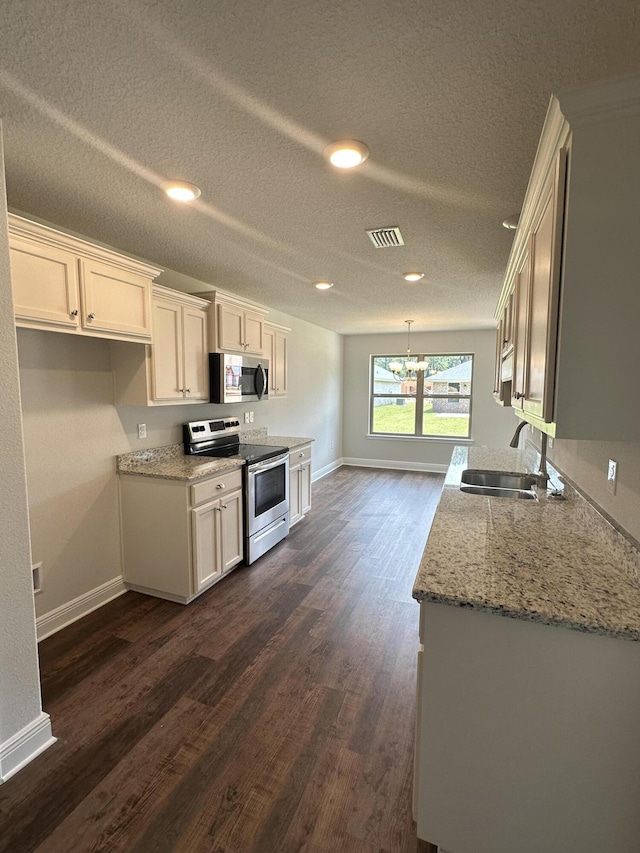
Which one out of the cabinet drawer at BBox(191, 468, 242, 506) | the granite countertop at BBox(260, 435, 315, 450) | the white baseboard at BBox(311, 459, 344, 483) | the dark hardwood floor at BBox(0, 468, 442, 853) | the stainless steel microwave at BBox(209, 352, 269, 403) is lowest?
the dark hardwood floor at BBox(0, 468, 442, 853)

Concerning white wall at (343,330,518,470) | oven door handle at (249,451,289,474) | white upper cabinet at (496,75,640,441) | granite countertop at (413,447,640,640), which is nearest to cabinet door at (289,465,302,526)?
oven door handle at (249,451,289,474)

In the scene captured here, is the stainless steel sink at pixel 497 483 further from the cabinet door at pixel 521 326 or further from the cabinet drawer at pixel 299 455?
the cabinet drawer at pixel 299 455

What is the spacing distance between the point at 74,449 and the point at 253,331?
195 centimetres

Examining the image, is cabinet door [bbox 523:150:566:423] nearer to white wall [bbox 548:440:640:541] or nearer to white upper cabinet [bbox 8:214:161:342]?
white wall [bbox 548:440:640:541]

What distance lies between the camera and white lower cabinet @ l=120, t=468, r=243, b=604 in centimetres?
276

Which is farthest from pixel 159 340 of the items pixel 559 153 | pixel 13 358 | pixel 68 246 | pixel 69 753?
pixel 559 153

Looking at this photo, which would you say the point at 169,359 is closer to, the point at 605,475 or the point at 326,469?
the point at 605,475

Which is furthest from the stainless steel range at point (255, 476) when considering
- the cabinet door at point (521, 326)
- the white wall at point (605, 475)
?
the white wall at point (605, 475)

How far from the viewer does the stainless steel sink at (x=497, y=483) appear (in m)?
2.64

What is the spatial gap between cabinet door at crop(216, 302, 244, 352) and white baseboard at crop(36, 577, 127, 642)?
2.05 m

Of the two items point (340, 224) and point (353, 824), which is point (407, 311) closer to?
point (340, 224)

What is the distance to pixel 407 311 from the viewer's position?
5.08m

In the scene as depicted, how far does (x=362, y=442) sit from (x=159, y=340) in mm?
5302

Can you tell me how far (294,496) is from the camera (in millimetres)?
4312
